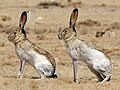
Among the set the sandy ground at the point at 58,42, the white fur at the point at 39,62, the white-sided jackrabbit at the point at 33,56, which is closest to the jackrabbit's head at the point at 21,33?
the white-sided jackrabbit at the point at 33,56

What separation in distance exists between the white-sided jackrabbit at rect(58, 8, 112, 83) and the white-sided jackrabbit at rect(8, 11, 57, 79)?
21.2 inches

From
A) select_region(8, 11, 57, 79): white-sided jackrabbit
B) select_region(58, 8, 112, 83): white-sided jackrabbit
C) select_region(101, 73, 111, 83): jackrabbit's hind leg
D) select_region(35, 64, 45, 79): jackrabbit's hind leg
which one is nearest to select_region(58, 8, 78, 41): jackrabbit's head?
select_region(58, 8, 112, 83): white-sided jackrabbit

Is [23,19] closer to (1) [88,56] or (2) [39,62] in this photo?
(2) [39,62]

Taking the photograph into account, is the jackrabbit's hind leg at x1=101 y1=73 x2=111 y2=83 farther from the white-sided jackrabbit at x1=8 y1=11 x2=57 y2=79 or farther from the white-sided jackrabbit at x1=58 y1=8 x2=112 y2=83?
the white-sided jackrabbit at x1=8 y1=11 x2=57 y2=79

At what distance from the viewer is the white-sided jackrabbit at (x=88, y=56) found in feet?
37.2

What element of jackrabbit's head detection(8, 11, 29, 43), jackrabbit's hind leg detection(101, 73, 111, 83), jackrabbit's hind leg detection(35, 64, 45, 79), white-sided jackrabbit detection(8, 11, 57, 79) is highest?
jackrabbit's head detection(8, 11, 29, 43)

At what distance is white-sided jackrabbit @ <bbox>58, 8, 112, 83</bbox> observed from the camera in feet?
37.2

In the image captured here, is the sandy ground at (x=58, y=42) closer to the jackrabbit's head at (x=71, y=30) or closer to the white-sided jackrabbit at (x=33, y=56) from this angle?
the white-sided jackrabbit at (x=33, y=56)

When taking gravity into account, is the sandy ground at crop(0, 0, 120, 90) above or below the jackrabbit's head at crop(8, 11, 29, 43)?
below

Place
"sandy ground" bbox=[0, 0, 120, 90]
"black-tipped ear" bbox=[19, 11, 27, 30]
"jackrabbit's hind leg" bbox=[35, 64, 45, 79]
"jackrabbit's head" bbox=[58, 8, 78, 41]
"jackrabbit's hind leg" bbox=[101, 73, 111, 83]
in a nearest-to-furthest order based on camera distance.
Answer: "sandy ground" bbox=[0, 0, 120, 90] < "jackrabbit's hind leg" bbox=[101, 73, 111, 83] < "jackrabbit's hind leg" bbox=[35, 64, 45, 79] < "jackrabbit's head" bbox=[58, 8, 78, 41] < "black-tipped ear" bbox=[19, 11, 27, 30]

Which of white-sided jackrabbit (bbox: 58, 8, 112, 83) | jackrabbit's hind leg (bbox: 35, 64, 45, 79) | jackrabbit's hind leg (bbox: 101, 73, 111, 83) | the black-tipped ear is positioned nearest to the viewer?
white-sided jackrabbit (bbox: 58, 8, 112, 83)

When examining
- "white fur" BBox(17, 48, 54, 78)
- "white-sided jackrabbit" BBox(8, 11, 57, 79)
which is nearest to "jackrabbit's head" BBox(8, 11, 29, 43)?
"white-sided jackrabbit" BBox(8, 11, 57, 79)

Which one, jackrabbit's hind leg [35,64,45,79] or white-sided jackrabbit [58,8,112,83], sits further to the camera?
jackrabbit's hind leg [35,64,45,79]

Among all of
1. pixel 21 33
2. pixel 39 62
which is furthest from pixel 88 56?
pixel 21 33
